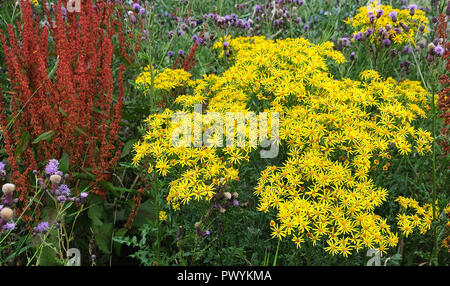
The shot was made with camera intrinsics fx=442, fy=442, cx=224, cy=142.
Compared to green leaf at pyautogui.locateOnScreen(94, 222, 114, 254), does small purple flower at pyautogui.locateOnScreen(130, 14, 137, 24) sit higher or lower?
higher

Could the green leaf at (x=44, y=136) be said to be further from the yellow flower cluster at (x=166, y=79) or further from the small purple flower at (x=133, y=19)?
the small purple flower at (x=133, y=19)

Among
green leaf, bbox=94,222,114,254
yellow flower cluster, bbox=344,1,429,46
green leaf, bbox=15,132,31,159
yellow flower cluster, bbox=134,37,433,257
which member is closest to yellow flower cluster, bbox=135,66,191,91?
yellow flower cluster, bbox=134,37,433,257

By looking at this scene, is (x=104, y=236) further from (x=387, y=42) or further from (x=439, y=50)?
(x=387, y=42)

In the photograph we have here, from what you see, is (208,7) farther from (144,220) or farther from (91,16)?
(144,220)

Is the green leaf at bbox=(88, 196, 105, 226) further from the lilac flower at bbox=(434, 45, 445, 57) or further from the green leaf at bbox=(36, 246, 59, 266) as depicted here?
the lilac flower at bbox=(434, 45, 445, 57)

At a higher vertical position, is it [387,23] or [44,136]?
[387,23]

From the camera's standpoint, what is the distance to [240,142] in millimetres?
2230

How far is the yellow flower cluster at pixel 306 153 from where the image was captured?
2.09 m

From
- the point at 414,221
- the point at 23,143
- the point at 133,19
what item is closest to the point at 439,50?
the point at 414,221

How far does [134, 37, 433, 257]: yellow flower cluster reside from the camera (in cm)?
209

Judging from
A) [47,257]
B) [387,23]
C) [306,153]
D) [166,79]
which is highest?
[387,23]

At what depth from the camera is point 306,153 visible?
89.2 inches
